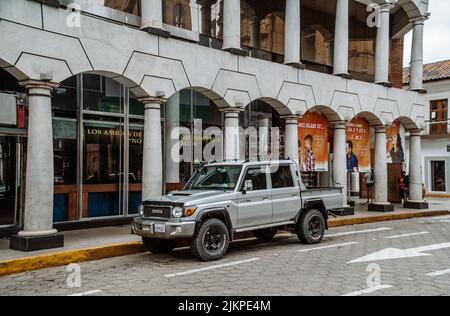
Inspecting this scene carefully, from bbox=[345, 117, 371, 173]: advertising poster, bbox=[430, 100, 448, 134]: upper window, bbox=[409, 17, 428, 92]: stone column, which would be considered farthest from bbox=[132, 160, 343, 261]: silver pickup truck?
bbox=[430, 100, 448, 134]: upper window

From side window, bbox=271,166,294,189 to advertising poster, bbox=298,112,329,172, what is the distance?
612 cm

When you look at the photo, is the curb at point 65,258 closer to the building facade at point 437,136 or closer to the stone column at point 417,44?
the stone column at point 417,44

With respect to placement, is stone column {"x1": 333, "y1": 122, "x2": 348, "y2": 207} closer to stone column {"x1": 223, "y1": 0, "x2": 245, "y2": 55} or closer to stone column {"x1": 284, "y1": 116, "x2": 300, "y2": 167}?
stone column {"x1": 284, "y1": 116, "x2": 300, "y2": 167}

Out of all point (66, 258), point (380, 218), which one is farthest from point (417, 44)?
point (66, 258)

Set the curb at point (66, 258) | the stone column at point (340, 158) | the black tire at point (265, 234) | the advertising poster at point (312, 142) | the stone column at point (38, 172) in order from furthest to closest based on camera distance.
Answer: the stone column at point (340, 158) < the advertising poster at point (312, 142) < the black tire at point (265, 234) < the stone column at point (38, 172) < the curb at point (66, 258)

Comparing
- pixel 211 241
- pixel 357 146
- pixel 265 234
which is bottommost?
pixel 265 234

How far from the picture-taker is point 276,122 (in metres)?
19.4

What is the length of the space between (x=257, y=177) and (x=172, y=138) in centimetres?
607

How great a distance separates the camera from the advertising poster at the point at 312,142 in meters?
17.3

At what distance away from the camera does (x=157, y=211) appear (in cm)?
945

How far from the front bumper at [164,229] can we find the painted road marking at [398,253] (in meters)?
A: 3.26

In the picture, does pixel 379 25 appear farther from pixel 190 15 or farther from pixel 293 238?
pixel 293 238

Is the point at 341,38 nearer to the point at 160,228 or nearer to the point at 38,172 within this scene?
the point at 160,228

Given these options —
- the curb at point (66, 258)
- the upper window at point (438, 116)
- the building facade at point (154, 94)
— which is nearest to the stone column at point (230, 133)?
the building facade at point (154, 94)
